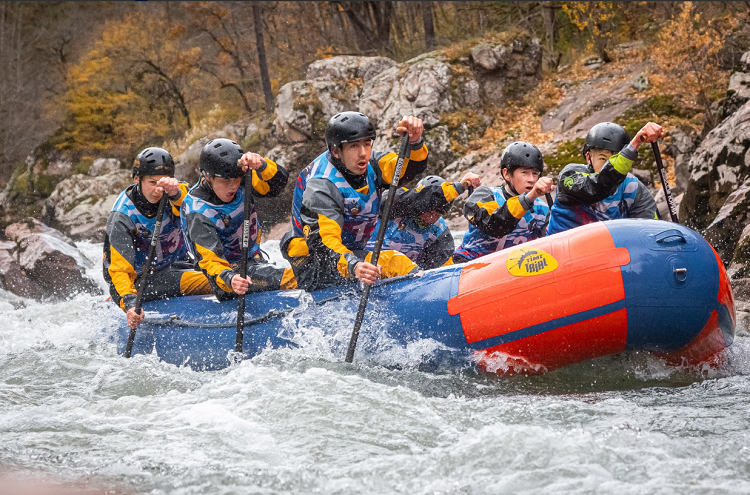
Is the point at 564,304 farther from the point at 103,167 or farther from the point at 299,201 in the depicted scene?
the point at 103,167

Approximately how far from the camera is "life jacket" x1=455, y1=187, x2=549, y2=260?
19.1 feet

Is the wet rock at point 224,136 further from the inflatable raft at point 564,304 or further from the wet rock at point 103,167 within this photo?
the inflatable raft at point 564,304

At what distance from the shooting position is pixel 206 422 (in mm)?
4250

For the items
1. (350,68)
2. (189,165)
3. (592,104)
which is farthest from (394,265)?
(189,165)

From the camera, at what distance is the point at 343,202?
514 centimetres

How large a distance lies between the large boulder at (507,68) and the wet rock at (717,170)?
31.2 ft

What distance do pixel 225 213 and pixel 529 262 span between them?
8.15 ft

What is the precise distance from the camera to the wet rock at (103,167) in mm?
25500

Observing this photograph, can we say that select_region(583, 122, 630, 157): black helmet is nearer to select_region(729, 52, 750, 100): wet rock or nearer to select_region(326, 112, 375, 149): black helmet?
select_region(326, 112, 375, 149): black helmet

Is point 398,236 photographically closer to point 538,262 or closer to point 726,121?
point 538,262

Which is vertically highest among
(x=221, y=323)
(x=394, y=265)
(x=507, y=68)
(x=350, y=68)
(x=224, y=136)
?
(x=350, y=68)

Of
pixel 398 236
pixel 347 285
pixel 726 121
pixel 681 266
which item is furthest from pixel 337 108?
pixel 681 266

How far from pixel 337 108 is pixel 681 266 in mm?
14436

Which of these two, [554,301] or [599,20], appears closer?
[554,301]
